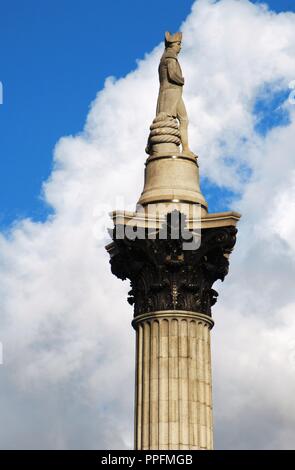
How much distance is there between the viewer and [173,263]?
122ft

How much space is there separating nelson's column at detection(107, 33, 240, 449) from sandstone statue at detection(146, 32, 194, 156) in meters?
0.93

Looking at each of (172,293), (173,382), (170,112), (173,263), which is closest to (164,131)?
(170,112)

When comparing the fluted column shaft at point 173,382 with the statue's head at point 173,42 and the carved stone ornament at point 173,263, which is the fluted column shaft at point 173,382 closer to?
the carved stone ornament at point 173,263

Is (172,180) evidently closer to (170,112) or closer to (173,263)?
(170,112)

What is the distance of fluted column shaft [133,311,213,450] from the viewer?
35.9m

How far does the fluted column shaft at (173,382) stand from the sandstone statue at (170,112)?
650cm

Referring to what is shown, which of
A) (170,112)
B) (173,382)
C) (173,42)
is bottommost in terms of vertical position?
(173,382)

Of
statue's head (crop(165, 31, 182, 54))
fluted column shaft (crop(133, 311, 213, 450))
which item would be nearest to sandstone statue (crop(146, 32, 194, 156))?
statue's head (crop(165, 31, 182, 54))

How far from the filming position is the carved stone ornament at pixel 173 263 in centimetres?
3734

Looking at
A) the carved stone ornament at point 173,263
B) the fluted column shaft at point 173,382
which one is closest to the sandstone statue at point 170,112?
the carved stone ornament at point 173,263

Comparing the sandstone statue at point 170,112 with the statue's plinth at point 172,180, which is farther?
the sandstone statue at point 170,112

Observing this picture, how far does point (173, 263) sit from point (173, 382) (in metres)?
3.99

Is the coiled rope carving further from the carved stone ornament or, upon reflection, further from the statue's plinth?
the carved stone ornament
